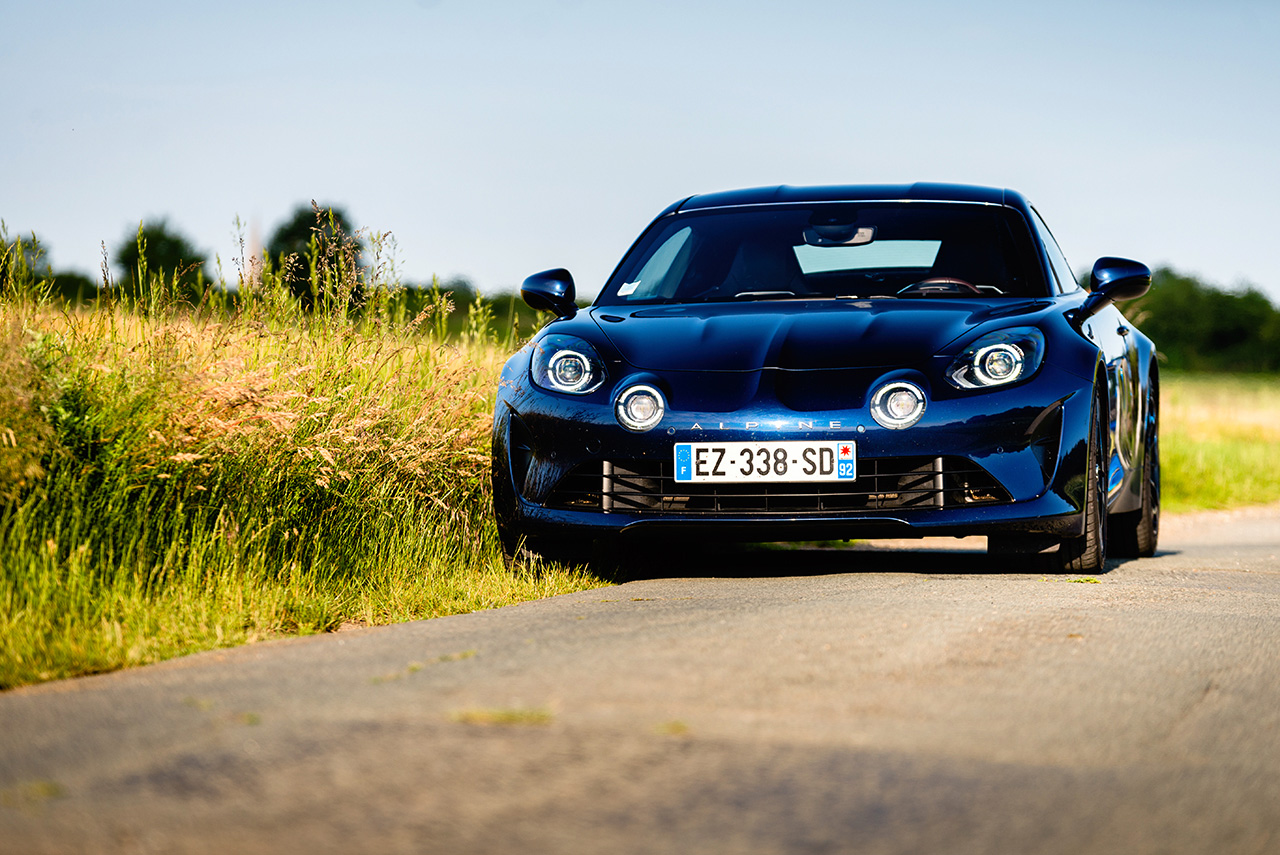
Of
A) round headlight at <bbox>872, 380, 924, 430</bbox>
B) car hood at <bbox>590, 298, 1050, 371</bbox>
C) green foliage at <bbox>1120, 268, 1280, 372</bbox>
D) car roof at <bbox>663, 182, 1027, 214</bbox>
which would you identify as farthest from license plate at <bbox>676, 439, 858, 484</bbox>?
green foliage at <bbox>1120, 268, 1280, 372</bbox>

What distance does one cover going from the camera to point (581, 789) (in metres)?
2.28

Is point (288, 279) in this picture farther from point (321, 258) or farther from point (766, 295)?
point (766, 295)

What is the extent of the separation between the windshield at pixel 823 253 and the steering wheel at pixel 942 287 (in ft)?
0.07

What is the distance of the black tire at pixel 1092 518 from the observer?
515 cm

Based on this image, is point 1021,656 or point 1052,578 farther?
point 1052,578

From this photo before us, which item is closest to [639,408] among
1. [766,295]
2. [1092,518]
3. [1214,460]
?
[766,295]

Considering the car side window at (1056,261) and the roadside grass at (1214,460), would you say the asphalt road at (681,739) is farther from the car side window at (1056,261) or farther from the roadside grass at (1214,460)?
the roadside grass at (1214,460)

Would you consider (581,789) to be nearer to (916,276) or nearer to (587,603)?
(587,603)

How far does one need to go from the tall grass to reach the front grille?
576 millimetres

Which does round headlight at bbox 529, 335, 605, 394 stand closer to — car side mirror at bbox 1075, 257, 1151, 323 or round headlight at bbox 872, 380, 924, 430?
round headlight at bbox 872, 380, 924, 430

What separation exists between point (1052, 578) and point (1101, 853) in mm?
3182

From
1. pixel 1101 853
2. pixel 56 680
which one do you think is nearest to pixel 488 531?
pixel 56 680

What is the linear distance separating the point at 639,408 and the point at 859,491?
82cm

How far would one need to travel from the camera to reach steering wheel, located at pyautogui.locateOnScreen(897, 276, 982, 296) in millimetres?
5836
